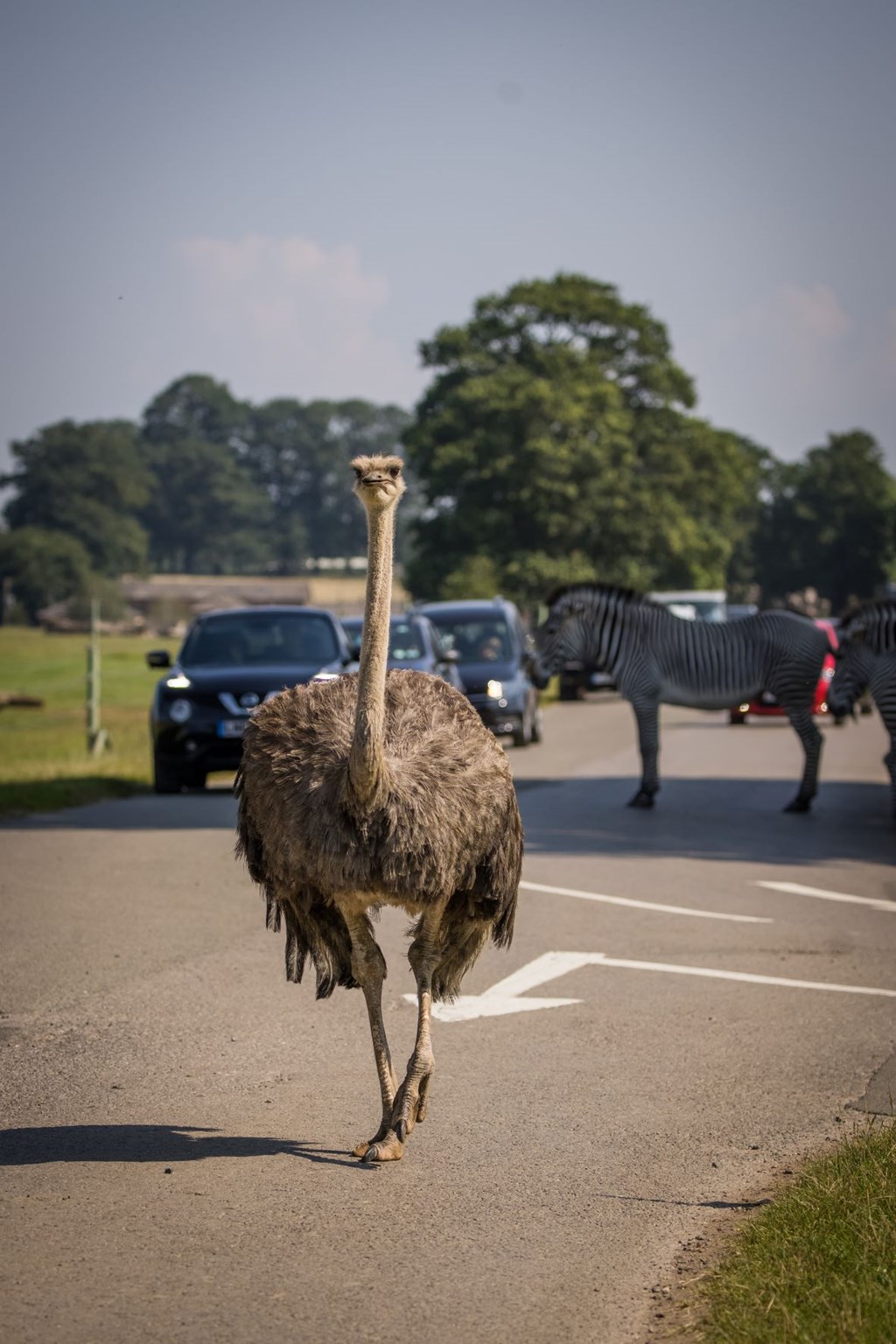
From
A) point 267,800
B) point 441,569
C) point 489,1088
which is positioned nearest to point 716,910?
point 489,1088

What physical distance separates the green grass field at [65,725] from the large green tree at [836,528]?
4149 centimetres

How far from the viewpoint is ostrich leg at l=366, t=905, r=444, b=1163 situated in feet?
19.0

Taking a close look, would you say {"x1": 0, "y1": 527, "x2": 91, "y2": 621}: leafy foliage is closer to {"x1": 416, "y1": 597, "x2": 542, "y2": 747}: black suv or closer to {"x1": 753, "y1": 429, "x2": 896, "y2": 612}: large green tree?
{"x1": 753, "y1": 429, "x2": 896, "y2": 612}: large green tree

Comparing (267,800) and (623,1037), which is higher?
(267,800)

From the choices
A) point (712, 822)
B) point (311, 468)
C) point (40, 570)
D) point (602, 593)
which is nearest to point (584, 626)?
point (602, 593)

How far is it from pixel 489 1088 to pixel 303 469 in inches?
6430

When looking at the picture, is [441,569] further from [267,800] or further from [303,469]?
[303,469]

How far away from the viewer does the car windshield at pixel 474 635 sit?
82.3ft

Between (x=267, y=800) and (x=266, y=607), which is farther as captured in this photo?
(x=266, y=607)

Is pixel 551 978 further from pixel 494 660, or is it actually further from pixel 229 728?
pixel 494 660

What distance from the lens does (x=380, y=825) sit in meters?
5.80

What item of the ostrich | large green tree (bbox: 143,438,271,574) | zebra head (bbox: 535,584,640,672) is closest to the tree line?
large green tree (bbox: 143,438,271,574)

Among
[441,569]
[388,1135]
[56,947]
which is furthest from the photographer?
[441,569]

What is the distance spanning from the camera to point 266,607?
62.8 feet
